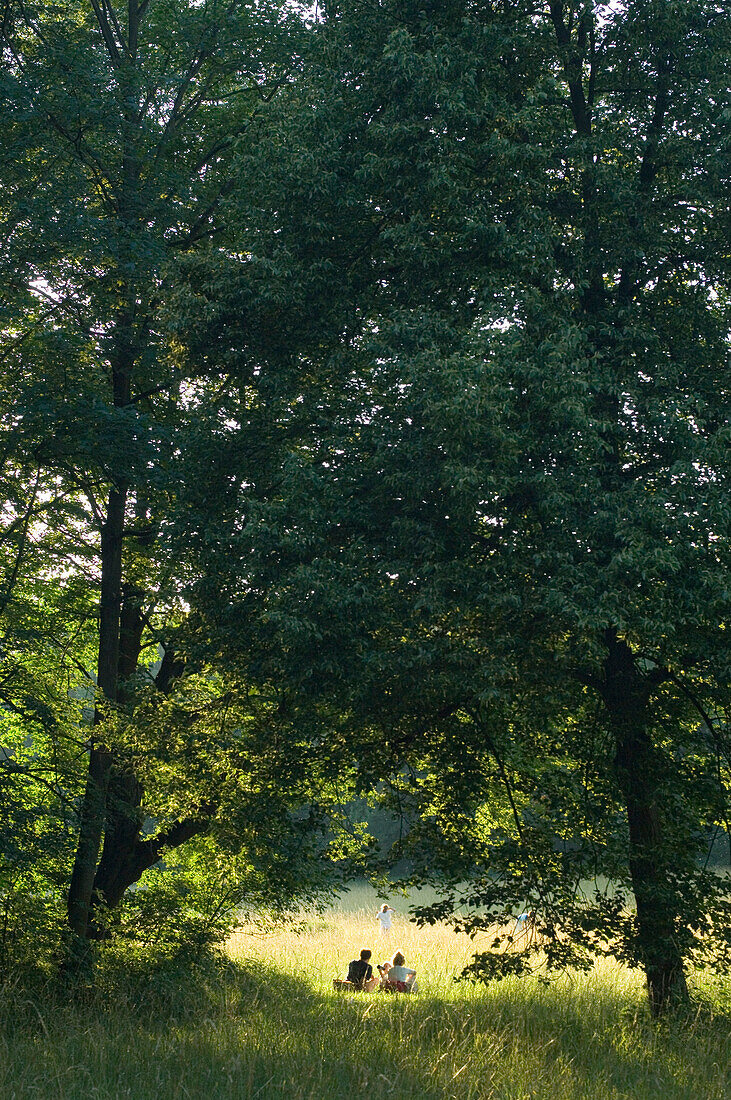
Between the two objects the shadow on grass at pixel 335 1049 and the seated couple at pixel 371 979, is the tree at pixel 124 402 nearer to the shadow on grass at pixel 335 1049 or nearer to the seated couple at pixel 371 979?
the shadow on grass at pixel 335 1049

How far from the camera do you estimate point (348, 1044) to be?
850 centimetres

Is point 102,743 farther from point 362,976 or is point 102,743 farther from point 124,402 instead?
point 362,976

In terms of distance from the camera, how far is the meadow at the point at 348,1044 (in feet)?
23.2

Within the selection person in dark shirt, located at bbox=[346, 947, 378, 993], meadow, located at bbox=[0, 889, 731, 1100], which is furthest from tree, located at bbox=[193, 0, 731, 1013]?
person in dark shirt, located at bbox=[346, 947, 378, 993]

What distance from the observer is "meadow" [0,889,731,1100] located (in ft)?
23.2

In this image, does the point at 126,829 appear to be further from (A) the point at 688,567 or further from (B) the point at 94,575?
(A) the point at 688,567

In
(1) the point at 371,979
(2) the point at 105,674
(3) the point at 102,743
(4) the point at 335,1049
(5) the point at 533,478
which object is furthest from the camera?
(1) the point at 371,979

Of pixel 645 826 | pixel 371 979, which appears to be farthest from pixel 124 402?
pixel 371 979

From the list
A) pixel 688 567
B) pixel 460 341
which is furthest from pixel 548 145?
pixel 688 567

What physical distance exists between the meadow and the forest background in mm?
769

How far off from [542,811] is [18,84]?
10.7m

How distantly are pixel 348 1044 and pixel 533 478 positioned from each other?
17.2ft

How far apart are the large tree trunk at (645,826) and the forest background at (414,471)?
0.14 feet

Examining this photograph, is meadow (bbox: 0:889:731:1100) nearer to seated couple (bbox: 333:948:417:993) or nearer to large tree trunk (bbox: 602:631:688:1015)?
large tree trunk (bbox: 602:631:688:1015)
